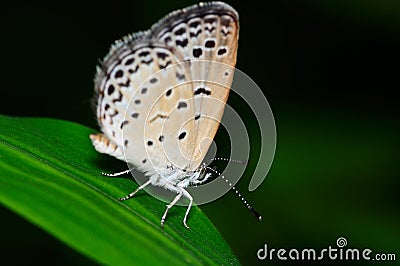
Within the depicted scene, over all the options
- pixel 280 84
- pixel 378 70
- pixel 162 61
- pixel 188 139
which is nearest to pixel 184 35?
pixel 162 61

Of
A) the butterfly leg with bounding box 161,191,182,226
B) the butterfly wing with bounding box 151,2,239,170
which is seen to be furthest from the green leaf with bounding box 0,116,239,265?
the butterfly wing with bounding box 151,2,239,170

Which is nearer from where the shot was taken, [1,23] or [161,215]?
[161,215]

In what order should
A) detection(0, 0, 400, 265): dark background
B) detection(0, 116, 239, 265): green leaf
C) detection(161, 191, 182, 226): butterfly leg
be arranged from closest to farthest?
detection(0, 116, 239, 265): green leaf, detection(161, 191, 182, 226): butterfly leg, detection(0, 0, 400, 265): dark background

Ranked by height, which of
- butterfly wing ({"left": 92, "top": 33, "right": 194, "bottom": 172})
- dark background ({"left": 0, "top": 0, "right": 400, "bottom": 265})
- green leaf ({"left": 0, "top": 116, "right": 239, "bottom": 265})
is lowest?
green leaf ({"left": 0, "top": 116, "right": 239, "bottom": 265})

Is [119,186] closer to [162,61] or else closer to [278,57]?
[162,61]

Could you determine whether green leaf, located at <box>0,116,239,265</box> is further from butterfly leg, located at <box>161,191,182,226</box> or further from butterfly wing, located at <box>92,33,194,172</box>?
butterfly wing, located at <box>92,33,194,172</box>

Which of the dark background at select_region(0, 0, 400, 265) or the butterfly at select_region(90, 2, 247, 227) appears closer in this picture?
the butterfly at select_region(90, 2, 247, 227)
